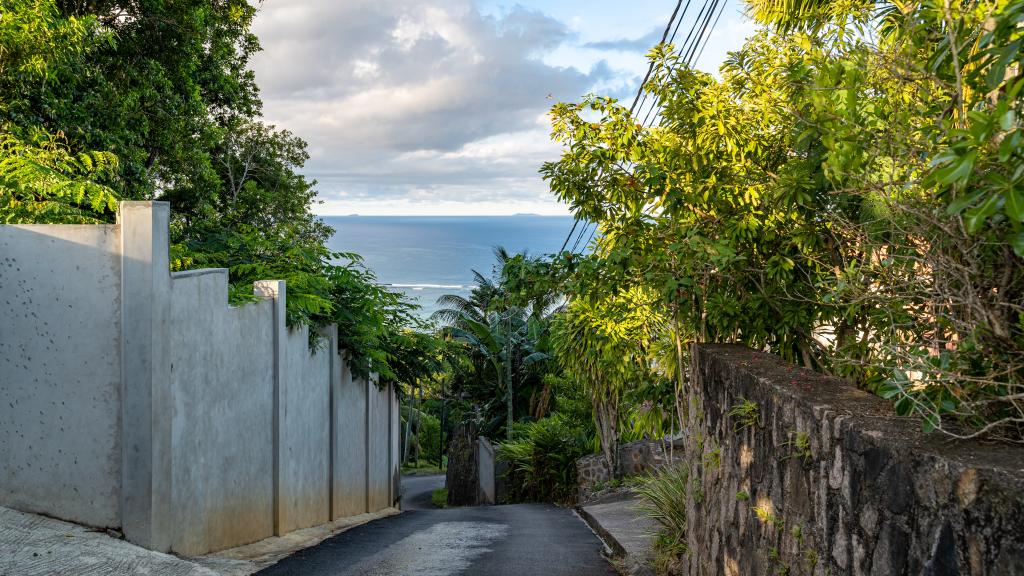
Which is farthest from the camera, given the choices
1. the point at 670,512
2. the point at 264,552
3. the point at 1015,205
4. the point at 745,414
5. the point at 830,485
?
the point at 264,552

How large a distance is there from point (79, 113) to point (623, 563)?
11087mm

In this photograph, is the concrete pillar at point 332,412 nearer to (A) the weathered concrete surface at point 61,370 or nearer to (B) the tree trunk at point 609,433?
(A) the weathered concrete surface at point 61,370

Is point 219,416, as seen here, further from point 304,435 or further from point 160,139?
point 160,139

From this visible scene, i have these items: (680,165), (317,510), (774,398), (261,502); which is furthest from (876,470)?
(317,510)

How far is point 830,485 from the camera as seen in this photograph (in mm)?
3805

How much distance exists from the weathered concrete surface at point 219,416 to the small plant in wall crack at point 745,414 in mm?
5020

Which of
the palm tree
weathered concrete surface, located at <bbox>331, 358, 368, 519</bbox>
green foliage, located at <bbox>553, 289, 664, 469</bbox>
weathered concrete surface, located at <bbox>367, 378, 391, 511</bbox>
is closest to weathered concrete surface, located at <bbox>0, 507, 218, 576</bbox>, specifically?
green foliage, located at <bbox>553, 289, 664, 469</bbox>

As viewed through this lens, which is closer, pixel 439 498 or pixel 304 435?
pixel 304 435

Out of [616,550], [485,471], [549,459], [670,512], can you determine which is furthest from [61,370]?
[485,471]

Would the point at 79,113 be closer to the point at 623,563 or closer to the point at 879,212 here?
the point at 623,563

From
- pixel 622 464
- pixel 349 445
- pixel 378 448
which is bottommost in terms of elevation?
pixel 622 464

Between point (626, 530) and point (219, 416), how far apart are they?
5.52 metres

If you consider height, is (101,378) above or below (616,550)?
above

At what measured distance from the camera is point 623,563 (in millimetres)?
8727
